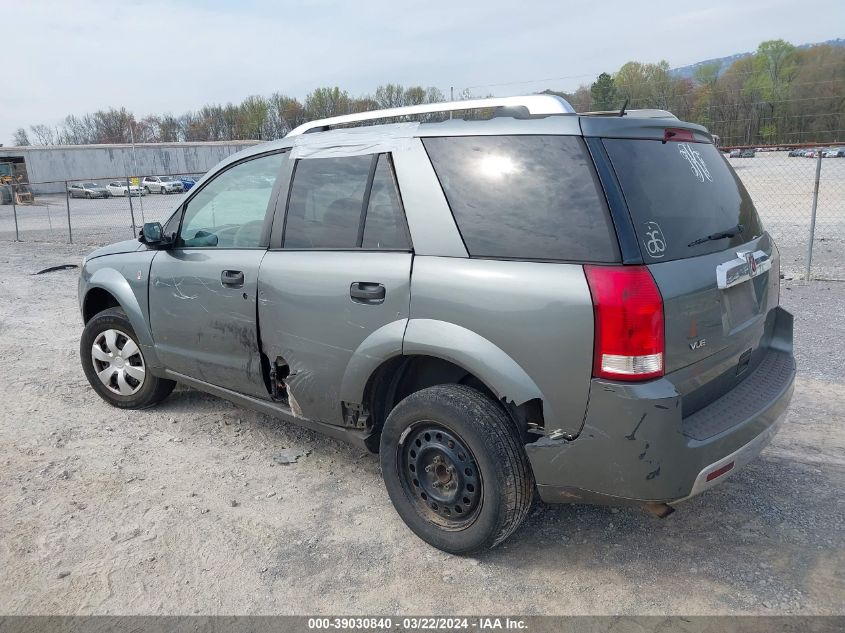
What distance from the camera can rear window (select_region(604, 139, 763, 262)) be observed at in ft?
8.34

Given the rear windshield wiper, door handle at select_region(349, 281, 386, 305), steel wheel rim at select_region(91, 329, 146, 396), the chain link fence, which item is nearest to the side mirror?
the chain link fence

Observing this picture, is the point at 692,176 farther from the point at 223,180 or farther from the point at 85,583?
the point at 85,583

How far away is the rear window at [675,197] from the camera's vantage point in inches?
100

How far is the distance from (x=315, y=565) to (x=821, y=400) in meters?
3.73

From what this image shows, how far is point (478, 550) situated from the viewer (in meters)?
2.90

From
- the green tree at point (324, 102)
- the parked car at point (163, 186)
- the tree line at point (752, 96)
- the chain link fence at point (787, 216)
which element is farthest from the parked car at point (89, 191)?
the green tree at point (324, 102)

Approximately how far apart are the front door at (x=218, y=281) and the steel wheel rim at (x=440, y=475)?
→ 3.79 feet

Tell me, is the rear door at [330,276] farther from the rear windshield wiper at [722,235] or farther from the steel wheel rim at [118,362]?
the steel wheel rim at [118,362]

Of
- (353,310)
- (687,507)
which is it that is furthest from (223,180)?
(687,507)

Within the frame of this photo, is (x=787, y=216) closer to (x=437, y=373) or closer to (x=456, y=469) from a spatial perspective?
(x=437, y=373)

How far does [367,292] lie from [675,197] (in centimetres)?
144

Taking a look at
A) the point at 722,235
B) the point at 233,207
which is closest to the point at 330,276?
the point at 233,207

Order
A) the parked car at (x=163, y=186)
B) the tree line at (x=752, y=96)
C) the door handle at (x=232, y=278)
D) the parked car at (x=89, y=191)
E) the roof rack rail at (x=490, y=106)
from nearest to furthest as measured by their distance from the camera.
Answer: the roof rack rail at (x=490, y=106)
the door handle at (x=232, y=278)
the tree line at (x=752, y=96)
the parked car at (x=89, y=191)
the parked car at (x=163, y=186)

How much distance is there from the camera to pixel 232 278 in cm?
375
